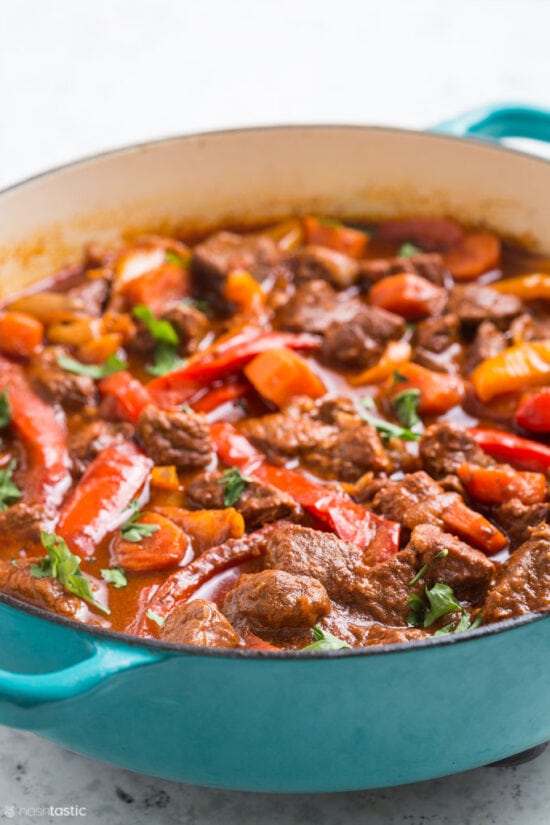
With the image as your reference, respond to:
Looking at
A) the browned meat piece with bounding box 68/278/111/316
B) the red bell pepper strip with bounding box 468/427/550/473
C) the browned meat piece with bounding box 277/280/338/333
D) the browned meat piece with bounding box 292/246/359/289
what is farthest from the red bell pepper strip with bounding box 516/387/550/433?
the browned meat piece with bounding box 68/278/111/316

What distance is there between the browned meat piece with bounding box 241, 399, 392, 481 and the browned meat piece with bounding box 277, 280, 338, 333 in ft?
1.91

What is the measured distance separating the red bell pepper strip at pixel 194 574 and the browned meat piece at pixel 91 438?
2.39ft

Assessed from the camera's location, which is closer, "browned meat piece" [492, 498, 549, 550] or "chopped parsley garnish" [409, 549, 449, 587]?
"chopped parsley garnish" [409, 549, 449, 587]

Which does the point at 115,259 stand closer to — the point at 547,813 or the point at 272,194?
the point at 272,194

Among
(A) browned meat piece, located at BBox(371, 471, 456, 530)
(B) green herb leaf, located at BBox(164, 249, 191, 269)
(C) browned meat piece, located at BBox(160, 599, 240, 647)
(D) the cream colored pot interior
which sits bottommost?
(A) browned meat piece, located at BBox(371, 471, 456, 530)

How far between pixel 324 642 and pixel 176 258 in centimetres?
262

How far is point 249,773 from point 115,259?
309 centimetres

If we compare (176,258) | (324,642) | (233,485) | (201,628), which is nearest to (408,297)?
(176,258)

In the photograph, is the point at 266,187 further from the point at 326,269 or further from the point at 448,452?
the point at 448,452

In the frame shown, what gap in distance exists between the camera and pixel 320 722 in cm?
293

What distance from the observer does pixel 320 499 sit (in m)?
4.05

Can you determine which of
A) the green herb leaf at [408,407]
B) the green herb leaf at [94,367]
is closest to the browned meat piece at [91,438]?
the green herb leaf at [94,367]

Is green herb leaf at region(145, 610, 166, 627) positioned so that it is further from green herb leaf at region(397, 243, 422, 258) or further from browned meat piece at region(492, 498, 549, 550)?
green herb leaf at region(397, 243, 422, 258)

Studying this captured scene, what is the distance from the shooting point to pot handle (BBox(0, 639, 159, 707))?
2.73 m
